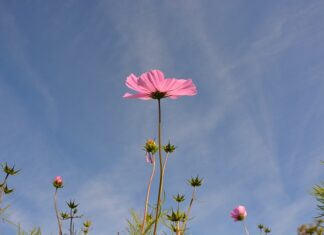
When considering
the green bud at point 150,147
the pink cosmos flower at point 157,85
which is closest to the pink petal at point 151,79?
the pink cosmos flower at point 157,85

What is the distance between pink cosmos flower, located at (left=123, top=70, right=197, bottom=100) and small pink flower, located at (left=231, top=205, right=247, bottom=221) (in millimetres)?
3320

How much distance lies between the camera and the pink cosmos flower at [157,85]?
4.00 feet

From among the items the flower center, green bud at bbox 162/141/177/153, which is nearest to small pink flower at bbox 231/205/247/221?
green bud at bbox 162/141/177/153

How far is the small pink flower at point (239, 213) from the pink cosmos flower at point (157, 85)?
3.32 m

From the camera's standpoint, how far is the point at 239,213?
4211 millimetres

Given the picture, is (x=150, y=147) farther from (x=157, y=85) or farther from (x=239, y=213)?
(x=239, y=213)

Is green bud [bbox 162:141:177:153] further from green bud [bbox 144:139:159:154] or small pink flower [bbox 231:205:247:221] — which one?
small pink flower [bbox 231:205:247:221]

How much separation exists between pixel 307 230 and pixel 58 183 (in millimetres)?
3102

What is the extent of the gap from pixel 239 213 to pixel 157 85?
11.2 ft

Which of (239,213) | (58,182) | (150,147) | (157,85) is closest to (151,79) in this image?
(157,85)

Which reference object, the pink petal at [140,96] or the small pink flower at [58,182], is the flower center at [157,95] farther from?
the small pink flower at [58,182]

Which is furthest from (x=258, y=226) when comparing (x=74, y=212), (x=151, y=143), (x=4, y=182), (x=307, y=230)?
(x=4, y=182)

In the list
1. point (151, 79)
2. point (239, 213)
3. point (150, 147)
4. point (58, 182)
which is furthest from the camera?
point (239, 213)

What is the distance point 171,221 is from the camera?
A: 7.09 ft
